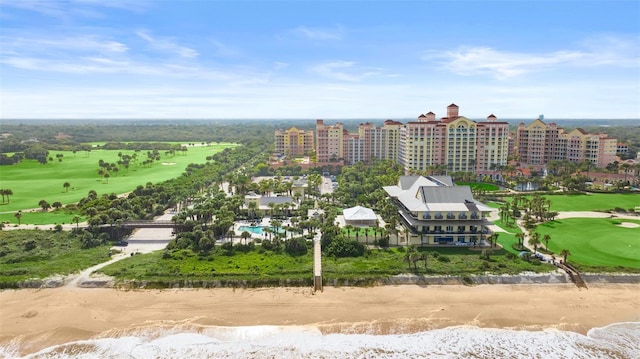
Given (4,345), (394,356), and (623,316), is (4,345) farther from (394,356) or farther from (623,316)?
(623,316)

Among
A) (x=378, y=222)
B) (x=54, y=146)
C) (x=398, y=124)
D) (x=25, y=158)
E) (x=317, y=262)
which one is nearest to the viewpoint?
(x=317, y=262)

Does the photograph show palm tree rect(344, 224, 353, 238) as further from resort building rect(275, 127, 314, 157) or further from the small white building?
resort building rect(275, 127, 314, 157)

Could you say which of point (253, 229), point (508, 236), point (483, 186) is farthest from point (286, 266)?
point (483, 186)

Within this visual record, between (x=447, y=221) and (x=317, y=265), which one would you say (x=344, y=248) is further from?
(x=447, y=221)

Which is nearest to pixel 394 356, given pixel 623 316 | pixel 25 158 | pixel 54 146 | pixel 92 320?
pixel 623 316

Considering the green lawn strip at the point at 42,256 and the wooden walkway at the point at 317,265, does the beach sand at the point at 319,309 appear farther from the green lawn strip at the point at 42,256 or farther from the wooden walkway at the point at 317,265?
the green lawn strip at the point at 42,256

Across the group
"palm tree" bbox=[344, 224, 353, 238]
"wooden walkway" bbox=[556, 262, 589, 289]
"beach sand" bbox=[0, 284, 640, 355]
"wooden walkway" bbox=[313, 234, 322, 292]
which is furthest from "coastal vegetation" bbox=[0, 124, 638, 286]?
"beach sand" bbox=[0, 284, 640, 355]

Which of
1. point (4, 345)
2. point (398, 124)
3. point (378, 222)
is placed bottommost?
point (4, 345)
